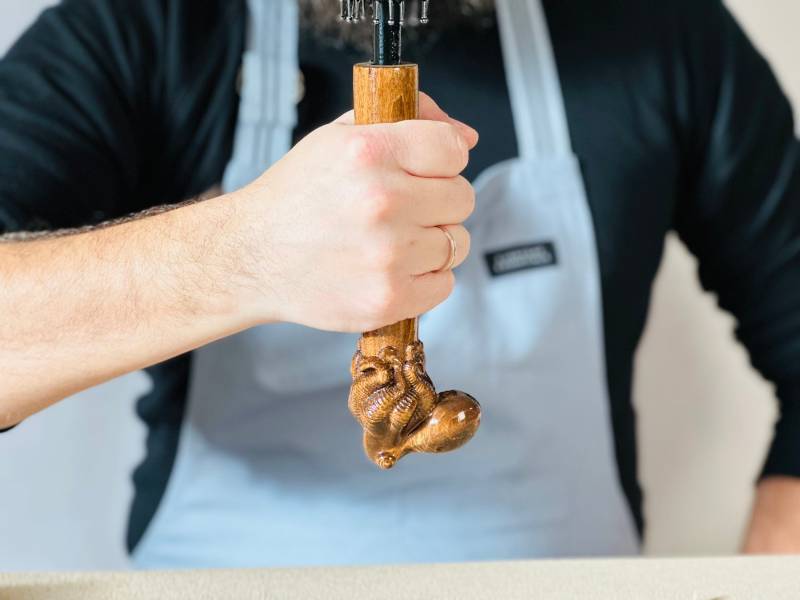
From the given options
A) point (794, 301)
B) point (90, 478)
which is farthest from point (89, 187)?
point (794, 301)

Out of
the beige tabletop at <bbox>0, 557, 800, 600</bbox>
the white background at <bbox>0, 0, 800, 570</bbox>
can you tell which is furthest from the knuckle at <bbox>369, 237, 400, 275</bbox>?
the white background at <bbox>0, 0, 800, 570</bbox>

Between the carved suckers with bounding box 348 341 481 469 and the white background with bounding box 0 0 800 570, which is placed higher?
the carved suckers with bounding box 348 341 481 469

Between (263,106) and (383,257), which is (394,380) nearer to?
(383,257)

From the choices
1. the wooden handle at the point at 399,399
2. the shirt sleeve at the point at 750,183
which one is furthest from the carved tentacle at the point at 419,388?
the shirt sleeve at the point at 750,183

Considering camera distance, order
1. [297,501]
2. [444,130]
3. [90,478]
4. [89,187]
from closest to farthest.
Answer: [444,130] → [89,187] → [297,501] → [90,478]

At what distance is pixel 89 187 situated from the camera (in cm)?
79

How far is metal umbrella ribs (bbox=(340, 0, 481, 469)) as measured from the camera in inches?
18.6

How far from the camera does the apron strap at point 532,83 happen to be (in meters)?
0.92

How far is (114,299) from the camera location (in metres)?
0.59

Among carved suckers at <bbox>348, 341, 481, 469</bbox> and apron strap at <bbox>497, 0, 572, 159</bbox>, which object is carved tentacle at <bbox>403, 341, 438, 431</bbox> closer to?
carved suckers at <bbox>348, 341, 481, 469</bbox>

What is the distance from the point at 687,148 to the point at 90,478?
0.71 meters

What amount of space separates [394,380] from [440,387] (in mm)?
387

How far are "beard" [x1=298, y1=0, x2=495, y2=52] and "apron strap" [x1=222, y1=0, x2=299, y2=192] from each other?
27 mm

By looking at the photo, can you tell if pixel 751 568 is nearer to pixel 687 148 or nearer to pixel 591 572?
pixel 591 572
